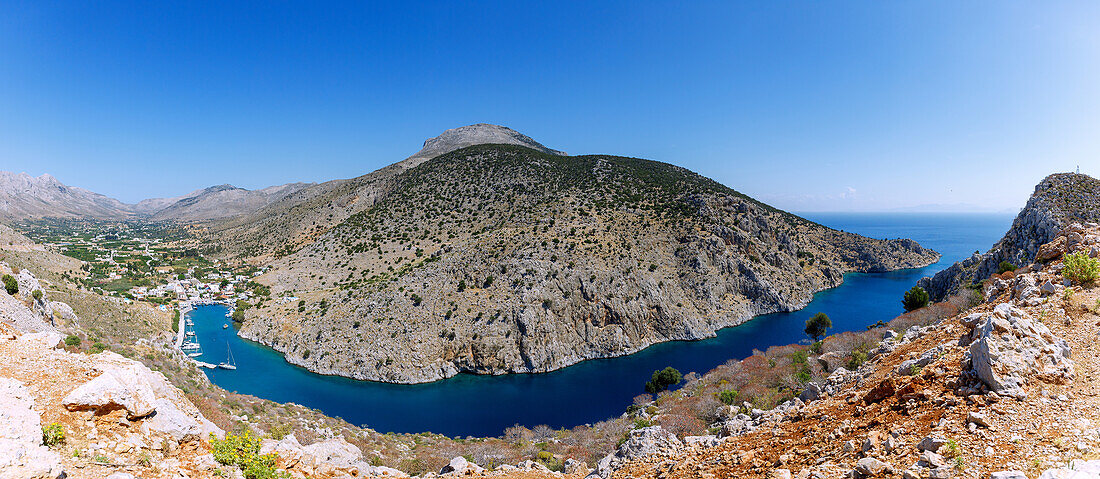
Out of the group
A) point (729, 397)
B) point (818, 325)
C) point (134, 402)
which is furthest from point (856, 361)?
point (818, 325)

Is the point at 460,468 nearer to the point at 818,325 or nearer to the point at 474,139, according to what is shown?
the point at 818,325

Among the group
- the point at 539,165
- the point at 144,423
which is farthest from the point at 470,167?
the point at 144,423

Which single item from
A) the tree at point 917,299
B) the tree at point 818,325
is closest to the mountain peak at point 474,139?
the tree at point 818,325

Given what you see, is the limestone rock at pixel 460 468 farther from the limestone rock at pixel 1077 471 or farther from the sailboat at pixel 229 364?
the sailboat at pixel 229 364

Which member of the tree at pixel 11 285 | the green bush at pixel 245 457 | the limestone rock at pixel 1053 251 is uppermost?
the limestone rock at pixel 1053 251

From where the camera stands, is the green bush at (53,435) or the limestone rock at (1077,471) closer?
the limestone rock at (1077,471)

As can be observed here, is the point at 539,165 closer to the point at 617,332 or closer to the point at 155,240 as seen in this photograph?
the point at 617,332

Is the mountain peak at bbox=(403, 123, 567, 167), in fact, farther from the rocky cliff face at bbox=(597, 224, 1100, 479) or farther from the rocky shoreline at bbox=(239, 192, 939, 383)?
the rocky cliff face at bbox=(597, 224, 1100, 479)
